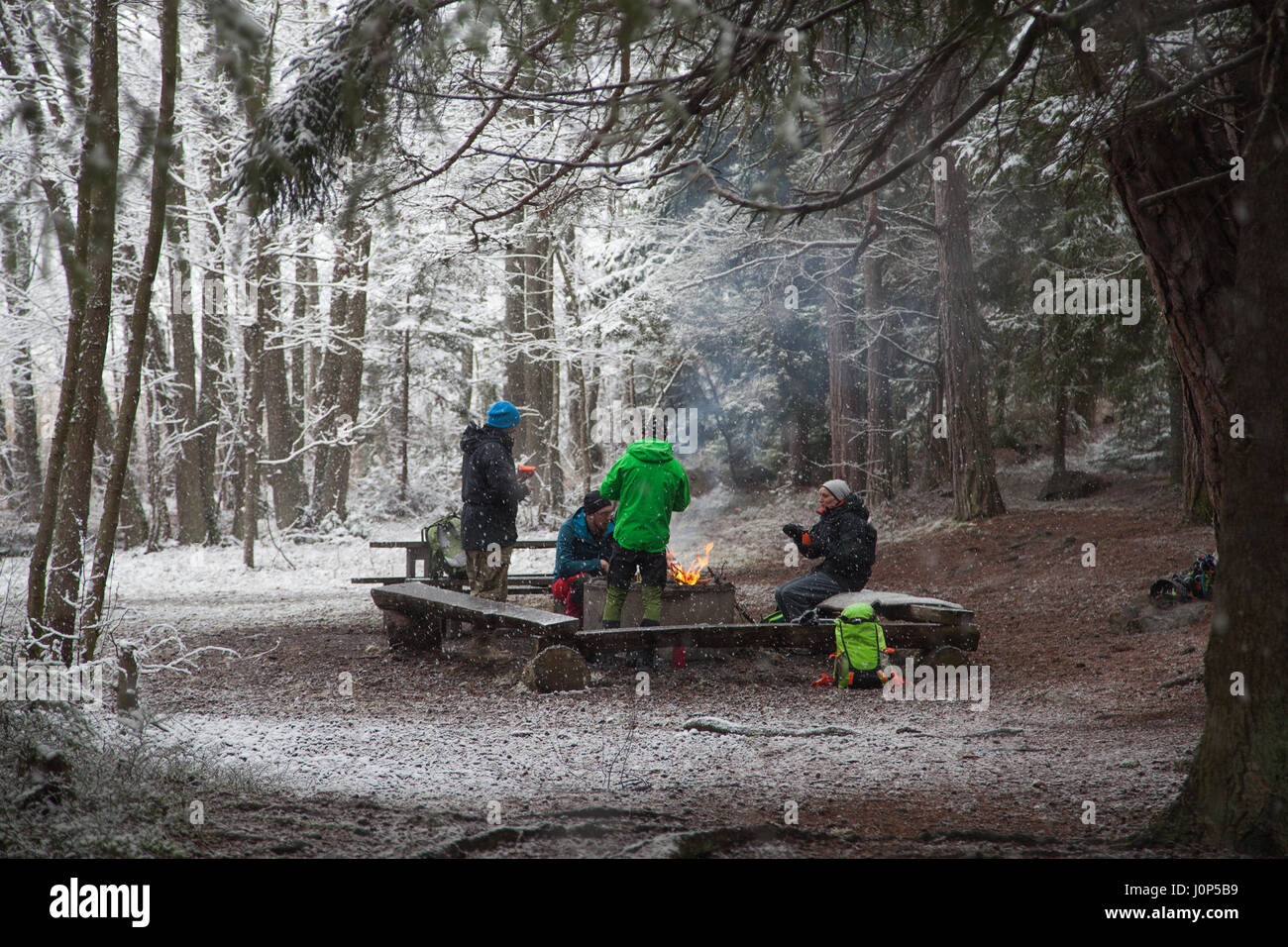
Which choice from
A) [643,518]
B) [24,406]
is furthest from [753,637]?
[24,406]

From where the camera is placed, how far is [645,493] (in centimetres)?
771

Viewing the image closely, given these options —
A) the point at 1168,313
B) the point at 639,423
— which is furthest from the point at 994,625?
the point at 639,423

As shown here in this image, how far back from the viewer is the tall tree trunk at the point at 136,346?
5.83m

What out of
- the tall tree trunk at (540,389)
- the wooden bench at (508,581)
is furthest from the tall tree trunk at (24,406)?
the tall tree trunk at (540,389)

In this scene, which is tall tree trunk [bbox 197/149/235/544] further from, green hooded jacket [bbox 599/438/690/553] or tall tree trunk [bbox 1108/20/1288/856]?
tall tree trunk [bbox 1108/20/1288/856]

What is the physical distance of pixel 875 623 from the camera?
7.29 m

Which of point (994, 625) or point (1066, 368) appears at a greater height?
point (1066, 368)

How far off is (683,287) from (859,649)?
1263 centimetres

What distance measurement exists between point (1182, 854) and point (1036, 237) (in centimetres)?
1734

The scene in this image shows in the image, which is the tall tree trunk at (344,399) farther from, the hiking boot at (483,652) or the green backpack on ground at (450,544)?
the hiking boot at (483,652)

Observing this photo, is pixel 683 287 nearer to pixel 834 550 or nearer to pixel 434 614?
pixel 834 550

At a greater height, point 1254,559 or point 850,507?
Result: point 850,507

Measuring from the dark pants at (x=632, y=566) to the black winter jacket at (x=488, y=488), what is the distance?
1150 mm
